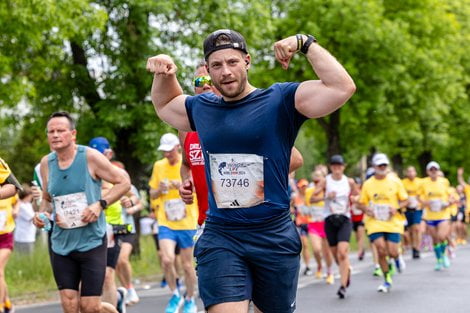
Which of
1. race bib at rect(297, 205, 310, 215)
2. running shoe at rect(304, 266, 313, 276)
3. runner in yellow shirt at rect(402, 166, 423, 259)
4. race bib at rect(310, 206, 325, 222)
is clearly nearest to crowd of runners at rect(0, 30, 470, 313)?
race bib at rect(310, 206, 325, 222)

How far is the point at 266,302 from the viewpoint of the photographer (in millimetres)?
5617

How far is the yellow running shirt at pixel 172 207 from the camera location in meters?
12.4

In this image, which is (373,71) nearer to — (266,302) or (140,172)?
(140,172)

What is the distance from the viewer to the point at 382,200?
15023mm

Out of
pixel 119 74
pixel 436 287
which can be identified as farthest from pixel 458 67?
pixel 436 287

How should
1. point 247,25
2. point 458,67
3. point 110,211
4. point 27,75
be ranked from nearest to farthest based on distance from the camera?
point 110,211
point 27,75
point 247,25
point 458,67

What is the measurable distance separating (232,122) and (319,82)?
1.77ft

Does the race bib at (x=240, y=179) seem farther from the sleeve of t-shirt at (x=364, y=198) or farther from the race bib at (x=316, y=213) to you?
the race bib at (x=316, y=213)

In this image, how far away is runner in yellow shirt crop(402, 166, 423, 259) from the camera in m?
23.4

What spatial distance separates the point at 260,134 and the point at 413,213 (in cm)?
1952

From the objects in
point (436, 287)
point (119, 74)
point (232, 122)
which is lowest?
point (436, 287)

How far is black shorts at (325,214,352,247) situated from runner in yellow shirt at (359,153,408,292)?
40cm

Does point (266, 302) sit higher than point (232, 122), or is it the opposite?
point (232, 122)

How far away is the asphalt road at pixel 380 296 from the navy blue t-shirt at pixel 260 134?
6.32 metres
